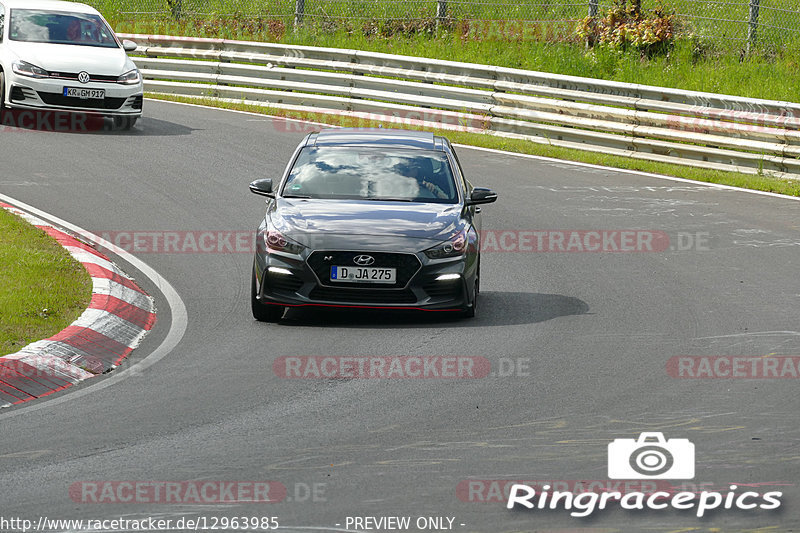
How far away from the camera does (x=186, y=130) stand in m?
21.3

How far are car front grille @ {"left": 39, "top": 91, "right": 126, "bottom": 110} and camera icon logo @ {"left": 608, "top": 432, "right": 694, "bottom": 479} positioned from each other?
1467cm

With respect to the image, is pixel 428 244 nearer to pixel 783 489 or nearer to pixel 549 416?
pixel 549 416

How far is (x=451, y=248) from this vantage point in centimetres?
→ 1077

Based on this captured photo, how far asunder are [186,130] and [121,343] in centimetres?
1196

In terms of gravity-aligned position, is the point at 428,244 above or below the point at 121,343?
above

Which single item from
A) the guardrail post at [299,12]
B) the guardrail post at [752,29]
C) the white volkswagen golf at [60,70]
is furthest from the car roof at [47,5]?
the guardrail post at [752,29]

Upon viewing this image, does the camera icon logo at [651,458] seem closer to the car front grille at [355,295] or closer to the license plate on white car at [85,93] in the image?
the car front grille at [355,295]

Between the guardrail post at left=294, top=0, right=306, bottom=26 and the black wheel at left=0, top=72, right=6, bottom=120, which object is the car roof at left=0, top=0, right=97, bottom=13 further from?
the guardrail post at left=294, top=0, right=306, bottom=26

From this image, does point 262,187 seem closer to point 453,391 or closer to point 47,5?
point 453,391

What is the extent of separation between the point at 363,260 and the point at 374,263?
0.09m

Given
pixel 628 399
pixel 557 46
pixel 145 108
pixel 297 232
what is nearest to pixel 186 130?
pixel 145 108

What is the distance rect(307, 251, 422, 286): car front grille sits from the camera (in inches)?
414

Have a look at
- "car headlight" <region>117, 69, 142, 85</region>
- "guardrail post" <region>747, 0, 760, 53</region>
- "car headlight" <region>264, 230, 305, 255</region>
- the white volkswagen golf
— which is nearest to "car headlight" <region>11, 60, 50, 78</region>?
the white volkswagen golf

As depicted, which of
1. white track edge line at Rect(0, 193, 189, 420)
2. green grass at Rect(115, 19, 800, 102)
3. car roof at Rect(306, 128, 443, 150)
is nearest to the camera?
white track edge line at Rect(0, 193, 189, 420)
